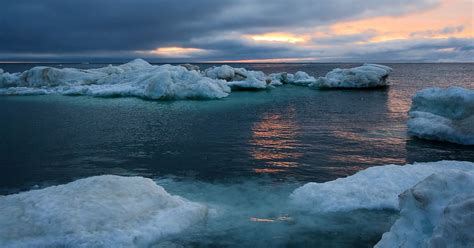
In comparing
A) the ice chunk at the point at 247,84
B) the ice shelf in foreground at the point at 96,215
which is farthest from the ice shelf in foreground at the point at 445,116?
the ice chunk at the point at 247,84

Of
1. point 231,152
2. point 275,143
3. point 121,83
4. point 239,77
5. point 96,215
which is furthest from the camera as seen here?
point 239,77

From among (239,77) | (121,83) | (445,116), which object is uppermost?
(121,83)

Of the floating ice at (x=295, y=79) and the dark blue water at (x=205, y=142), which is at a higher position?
the floating ice at (x=295, y=79)

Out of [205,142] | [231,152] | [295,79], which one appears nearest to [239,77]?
[295,79]

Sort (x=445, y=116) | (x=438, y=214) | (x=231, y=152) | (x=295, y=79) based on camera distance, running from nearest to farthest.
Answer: (x=438, y=214)
(x=231, y=152)
(x=445, y=116)
(x=295, y=79)

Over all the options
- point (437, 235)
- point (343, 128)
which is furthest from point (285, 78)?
point (437, 235)

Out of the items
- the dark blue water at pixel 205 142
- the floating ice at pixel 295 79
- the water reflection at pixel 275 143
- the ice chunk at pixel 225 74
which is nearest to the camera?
the dark blue water at pixel 205 142

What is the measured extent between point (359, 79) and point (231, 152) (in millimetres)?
49109

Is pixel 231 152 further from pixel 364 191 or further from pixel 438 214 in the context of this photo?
pixel 438 214

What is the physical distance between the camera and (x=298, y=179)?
726 inches

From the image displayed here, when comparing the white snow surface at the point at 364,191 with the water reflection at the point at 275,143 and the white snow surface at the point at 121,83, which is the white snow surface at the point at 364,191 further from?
the white snow surface at the point at 121,83

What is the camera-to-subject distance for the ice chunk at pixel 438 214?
6734mm

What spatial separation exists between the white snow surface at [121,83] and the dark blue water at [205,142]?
17.8ft

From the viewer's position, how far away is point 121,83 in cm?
6375
